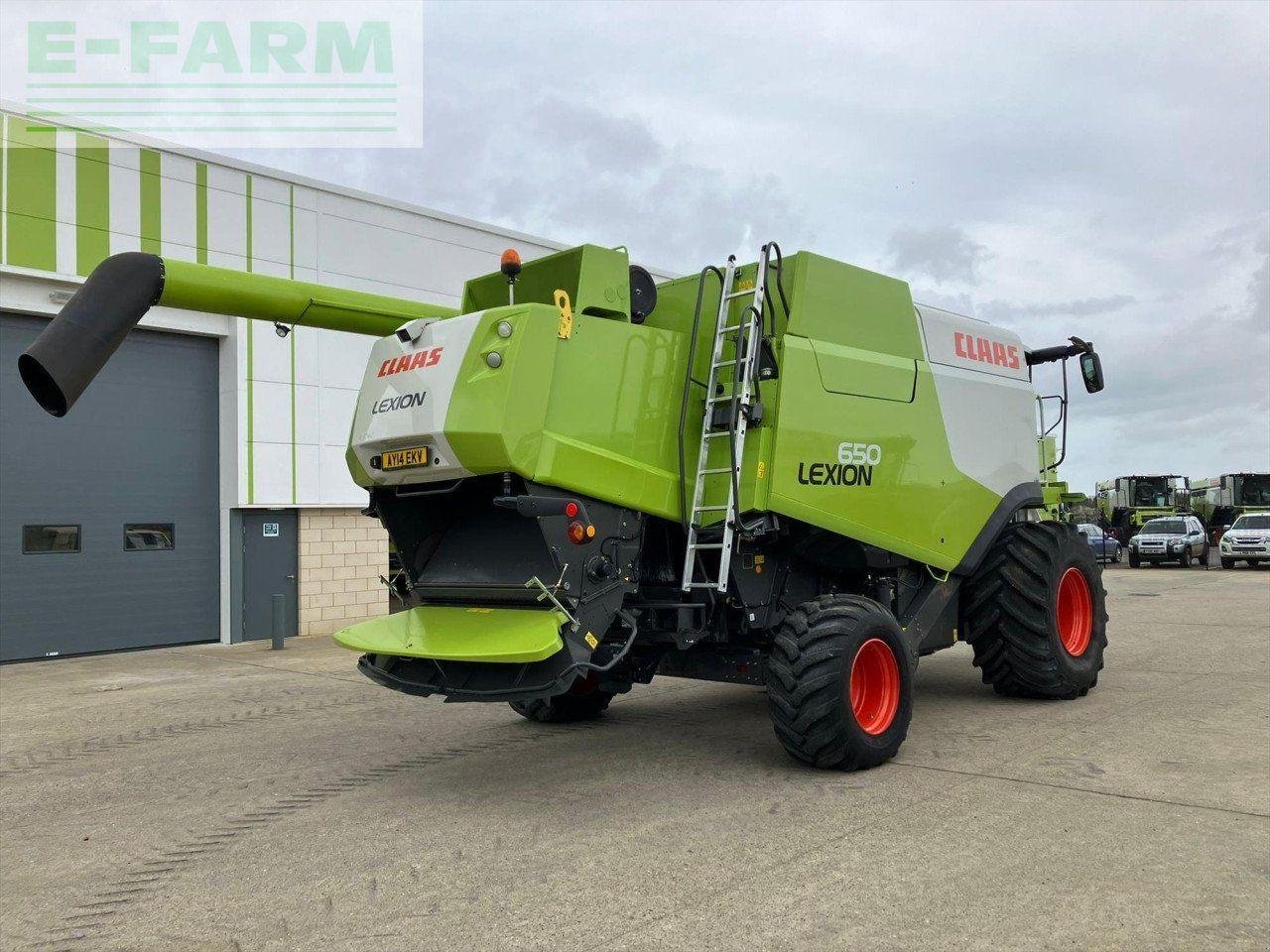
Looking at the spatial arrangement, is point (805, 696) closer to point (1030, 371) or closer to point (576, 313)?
point (576, 313)

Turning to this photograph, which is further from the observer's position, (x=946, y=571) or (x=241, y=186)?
(x=241, y=186)

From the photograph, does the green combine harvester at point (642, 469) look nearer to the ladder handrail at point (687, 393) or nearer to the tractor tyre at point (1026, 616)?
the ladder handrail at point (687, 393)

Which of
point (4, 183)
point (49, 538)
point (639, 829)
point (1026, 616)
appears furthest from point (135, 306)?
point (49, 538)

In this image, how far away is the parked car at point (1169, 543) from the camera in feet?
100

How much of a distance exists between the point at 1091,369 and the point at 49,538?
12411mm

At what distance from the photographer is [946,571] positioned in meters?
7.72

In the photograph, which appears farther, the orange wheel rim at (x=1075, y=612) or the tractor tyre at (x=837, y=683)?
the orange wheel rim at (x=1075, y=612)

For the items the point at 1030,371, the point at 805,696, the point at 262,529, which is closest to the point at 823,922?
the point at 805,696

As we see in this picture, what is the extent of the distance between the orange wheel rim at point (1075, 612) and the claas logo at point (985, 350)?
1.82 metres

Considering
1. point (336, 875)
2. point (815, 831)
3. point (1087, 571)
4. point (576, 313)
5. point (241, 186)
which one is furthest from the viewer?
point (241, 186)

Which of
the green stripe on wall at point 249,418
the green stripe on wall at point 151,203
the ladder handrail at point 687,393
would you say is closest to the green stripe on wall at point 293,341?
the green stripe on wall at point 249,418

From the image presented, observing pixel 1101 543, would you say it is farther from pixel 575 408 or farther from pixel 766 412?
pixel 575 408

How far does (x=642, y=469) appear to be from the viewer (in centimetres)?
613

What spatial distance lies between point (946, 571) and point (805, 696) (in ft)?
7.44
